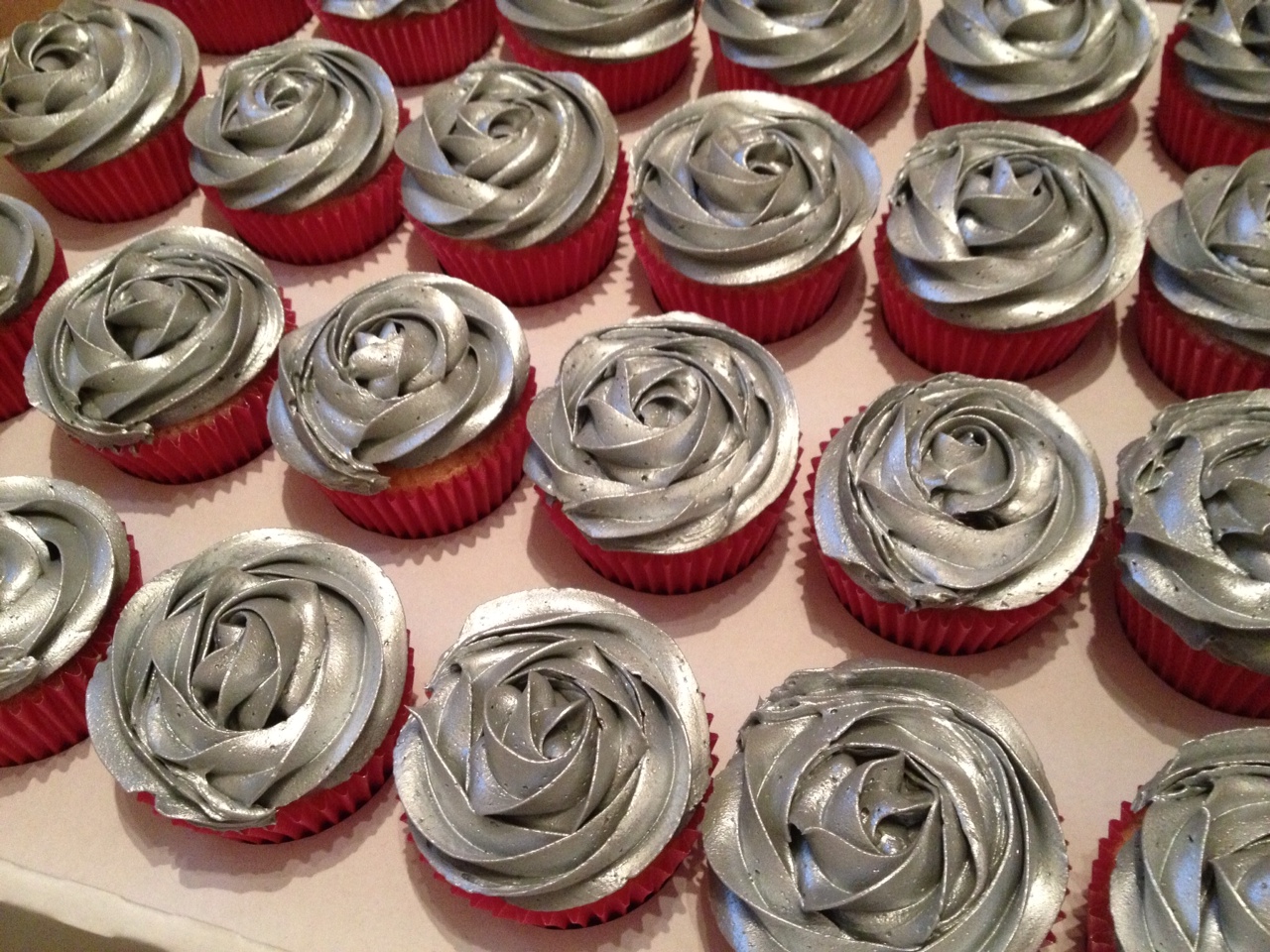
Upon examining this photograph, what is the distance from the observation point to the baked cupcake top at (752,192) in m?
3.14

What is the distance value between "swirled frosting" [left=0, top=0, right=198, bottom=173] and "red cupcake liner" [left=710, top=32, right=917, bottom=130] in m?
2.11

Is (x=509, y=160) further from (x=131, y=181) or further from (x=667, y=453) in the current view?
(x=131, y=181)

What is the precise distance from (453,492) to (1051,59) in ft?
8.46

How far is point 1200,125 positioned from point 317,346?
10.3ft

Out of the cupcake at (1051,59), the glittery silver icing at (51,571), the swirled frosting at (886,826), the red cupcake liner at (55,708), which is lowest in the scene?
the red cupcake liner at (55,708)

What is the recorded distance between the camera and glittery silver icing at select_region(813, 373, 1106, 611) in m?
2.53

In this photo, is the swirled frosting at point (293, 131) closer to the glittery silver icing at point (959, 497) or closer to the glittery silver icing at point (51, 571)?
Result: the glittery silver icing at point (51, 571)

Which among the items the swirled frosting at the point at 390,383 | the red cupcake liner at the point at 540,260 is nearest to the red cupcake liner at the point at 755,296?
the red cupcake liner at the point at 540,260

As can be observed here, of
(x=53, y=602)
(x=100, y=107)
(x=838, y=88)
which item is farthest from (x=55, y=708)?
(x=838, y=88)

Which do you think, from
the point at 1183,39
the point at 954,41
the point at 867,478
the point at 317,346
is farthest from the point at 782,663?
the point at 1183,39

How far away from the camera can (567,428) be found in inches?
111

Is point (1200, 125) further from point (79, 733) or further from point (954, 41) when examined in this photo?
point (79, 733)

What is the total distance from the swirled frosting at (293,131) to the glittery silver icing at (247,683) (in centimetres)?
146

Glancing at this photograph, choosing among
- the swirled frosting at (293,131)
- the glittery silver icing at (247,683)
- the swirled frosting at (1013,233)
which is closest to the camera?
the glittery silver icing at (247,683)
